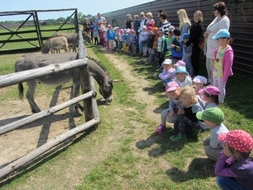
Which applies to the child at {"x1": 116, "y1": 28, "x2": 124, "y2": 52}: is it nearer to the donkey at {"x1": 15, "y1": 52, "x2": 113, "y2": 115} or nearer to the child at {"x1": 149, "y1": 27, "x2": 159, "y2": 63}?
the child at {"x1": 149, "y1": 27, "x2": 159, "y2": 63}

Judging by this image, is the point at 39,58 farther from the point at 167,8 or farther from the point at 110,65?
the point at 167,8

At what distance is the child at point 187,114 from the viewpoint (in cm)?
359

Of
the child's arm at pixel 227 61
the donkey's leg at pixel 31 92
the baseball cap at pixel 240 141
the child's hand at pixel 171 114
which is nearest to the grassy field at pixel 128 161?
the child's hand at pixel 171 114

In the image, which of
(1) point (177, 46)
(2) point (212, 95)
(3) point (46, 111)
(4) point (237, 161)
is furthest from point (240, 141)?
(1) point (177, 46)

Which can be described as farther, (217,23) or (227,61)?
(217,23)

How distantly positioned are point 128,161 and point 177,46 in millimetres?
4460

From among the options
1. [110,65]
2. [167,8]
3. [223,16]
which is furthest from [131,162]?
[167,8]

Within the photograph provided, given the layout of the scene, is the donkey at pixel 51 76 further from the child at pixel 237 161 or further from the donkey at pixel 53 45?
the donkey at pixel 53 45

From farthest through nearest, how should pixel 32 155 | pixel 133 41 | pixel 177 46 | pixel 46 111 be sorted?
pixel 133 41
pixel 177 46
pixel 46 111
pixel 32 155

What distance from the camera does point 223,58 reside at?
179 inches

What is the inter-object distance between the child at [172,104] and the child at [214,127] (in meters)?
0.76

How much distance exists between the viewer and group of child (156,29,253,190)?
2.11 m

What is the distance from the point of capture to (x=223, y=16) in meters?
5.32

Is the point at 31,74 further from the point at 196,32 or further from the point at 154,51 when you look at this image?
the point at 154,51
